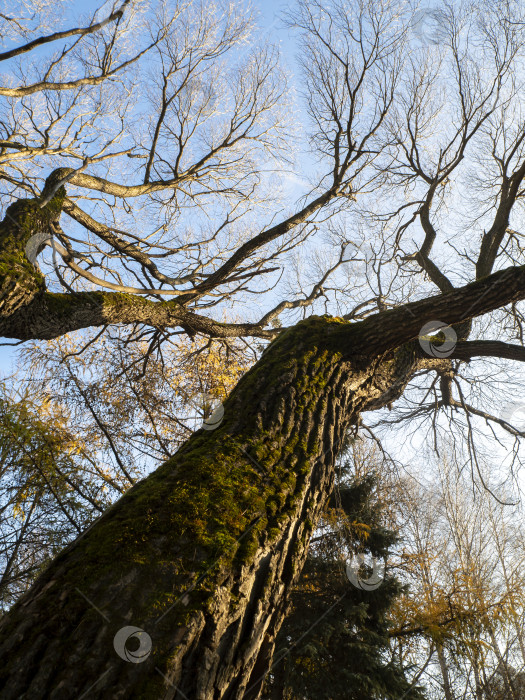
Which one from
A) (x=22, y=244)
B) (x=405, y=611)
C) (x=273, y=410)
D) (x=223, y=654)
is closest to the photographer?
(x=223, y=654)

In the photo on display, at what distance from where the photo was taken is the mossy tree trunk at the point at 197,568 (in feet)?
3.54

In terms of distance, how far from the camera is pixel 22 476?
470 centimetres

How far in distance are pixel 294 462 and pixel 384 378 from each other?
1660mm

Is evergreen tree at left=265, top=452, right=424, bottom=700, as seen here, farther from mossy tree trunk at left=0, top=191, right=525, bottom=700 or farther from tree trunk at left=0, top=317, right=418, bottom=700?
tree trunk at left=0, top=317, right=418, bottom=700

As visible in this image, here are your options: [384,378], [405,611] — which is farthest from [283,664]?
[384,378]

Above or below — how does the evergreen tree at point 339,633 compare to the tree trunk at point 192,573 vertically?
above

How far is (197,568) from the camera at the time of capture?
4.42ft

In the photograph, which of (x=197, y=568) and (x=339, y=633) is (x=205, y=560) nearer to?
Result: (x=197, y=568)

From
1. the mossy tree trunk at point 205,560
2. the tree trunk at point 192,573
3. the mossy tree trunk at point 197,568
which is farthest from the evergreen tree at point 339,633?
the tree trunk at point 192,573

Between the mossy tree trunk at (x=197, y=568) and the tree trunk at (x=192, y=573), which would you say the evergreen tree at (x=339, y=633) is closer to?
the mossy tree trunk at (x=197, y=568)

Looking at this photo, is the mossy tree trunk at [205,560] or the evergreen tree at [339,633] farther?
the evergreen tree at [339,633]

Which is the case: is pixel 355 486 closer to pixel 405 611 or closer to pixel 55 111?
pixel 405 611

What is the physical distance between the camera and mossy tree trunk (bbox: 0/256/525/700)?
108cm

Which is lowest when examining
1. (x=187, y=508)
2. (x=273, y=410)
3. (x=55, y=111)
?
(x=187, y=508)
